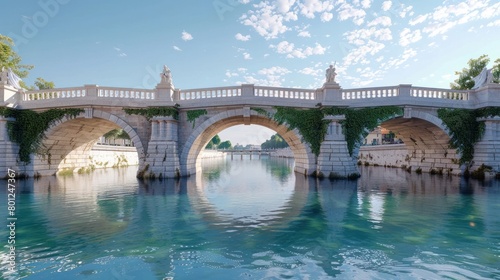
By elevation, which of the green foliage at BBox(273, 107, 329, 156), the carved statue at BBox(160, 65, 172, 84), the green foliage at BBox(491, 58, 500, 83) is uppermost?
the green foliage at BBox(491, 58, 500, 83)

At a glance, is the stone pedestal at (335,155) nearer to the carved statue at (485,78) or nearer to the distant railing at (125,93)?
the carved statue at (485,78)

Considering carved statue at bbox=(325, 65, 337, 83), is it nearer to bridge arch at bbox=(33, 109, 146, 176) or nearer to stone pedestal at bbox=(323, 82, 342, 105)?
stone pedestal at bbox=(323, 82, 342, 105)

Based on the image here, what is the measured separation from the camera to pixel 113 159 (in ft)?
109

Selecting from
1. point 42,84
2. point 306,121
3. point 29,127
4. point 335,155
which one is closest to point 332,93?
point 306,121

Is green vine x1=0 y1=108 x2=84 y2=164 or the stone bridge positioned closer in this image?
the stone bridge

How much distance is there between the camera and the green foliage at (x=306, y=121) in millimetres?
19453

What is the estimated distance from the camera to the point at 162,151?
1845 cm

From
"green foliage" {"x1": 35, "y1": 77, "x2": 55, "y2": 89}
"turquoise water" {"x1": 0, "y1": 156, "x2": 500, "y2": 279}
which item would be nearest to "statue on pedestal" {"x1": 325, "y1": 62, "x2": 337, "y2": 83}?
"turquoise water" {"x1": 0, "y1": 156, "x2": 500, "y2": 279}

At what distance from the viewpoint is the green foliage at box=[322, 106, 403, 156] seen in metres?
19.3

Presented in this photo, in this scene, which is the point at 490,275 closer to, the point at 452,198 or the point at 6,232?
the point at 452,198

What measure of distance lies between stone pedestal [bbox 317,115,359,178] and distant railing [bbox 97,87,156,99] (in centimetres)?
1335

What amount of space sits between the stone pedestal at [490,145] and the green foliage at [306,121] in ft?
41.3

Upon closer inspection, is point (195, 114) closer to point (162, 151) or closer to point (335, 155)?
point (162, 151)

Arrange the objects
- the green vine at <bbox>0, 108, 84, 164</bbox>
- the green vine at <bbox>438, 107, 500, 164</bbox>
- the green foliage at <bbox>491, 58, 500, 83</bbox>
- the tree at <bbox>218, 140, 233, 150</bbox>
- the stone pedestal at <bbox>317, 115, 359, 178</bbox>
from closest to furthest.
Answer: the stone pedestal at <bbox>317, 115, 359, 178</bbox> < the green vine at <bbox>0, 108, 84, 164</bbox> < the green vine at <bbox>438, 107, 500, 164</bbox> < the green foliage at <bbox>491, 58, 500, 83</bbox> < the tree at <bbox>218, 140, 233, 150</bbox>
